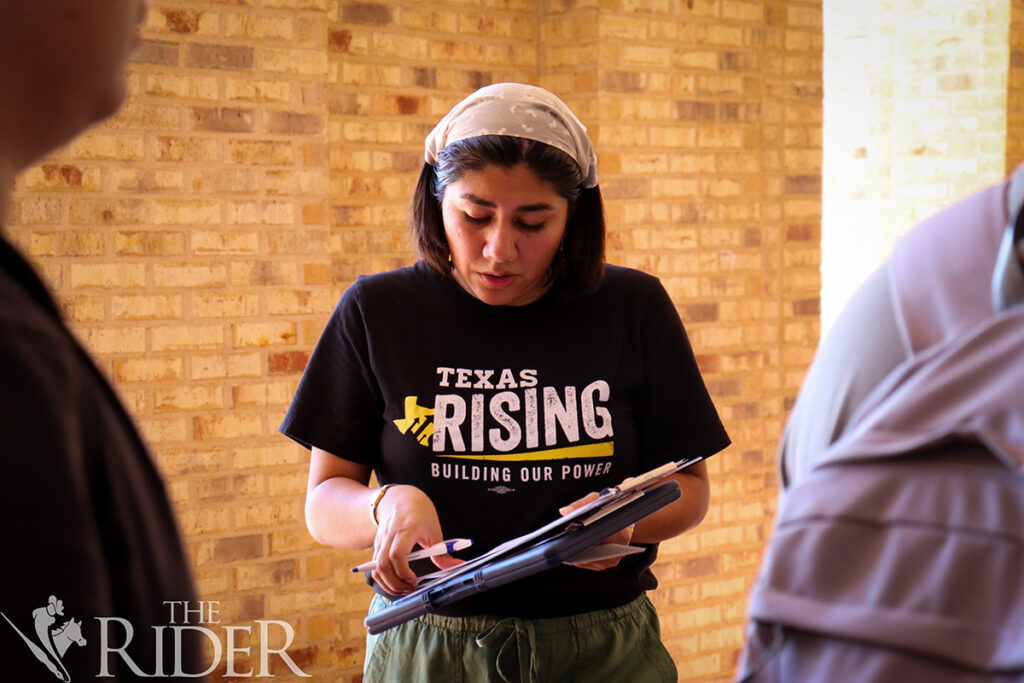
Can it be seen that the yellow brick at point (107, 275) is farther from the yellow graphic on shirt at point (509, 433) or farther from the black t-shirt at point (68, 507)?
the black t-shirt at point (68, 507)

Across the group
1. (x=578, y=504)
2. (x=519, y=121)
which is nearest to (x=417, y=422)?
(x=578, y=504)

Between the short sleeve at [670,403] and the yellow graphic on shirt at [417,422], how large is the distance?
16.4 inches

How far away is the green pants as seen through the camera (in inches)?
71.9

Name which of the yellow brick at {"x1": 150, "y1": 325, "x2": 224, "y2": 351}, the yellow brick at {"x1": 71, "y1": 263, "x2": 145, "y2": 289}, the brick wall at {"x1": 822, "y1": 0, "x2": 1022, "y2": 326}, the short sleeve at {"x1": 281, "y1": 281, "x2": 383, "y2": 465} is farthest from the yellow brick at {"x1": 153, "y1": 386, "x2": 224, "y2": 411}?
the brick wall at {"x1": 822, "y1": 0, "x2": 1022, "y2": 326}

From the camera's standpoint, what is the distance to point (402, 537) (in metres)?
1.74

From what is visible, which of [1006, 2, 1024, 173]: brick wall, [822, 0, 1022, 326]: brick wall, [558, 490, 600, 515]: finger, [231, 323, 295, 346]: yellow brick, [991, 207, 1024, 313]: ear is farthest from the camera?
[822, 0, 1022, 326]: brick wall

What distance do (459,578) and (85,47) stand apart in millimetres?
1118

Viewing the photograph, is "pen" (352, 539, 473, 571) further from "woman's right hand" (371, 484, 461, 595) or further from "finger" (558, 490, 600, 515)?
"finger" (558, 490, 600, 515)

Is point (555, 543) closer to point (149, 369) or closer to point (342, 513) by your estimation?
point (342, 513)

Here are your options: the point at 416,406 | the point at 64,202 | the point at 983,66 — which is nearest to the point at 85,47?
the point at 416,406

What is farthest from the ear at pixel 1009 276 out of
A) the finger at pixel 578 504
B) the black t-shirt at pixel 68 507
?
the finger at pixel 578 504

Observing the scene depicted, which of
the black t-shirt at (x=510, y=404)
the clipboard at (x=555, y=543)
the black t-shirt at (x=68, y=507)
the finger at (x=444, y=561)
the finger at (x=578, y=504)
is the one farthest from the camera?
the black t-shirt at (x=510, y=404)

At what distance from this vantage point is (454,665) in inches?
72.4

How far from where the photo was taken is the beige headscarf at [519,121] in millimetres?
1924
